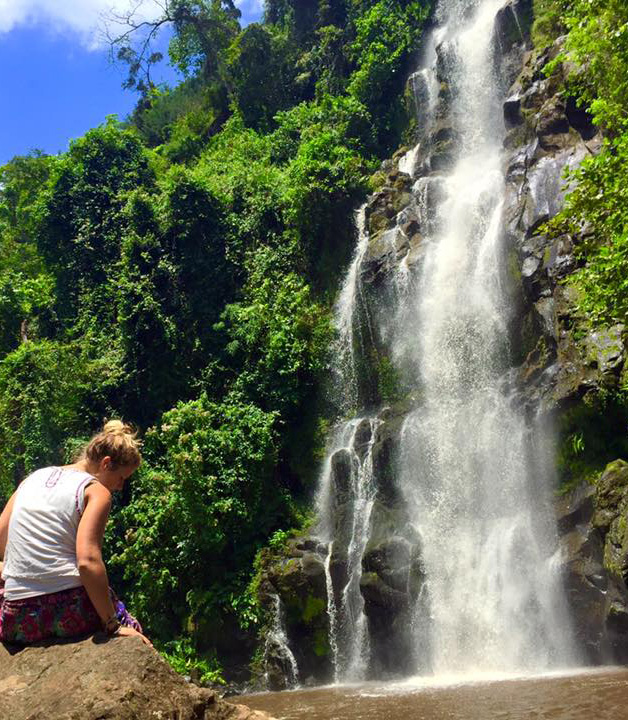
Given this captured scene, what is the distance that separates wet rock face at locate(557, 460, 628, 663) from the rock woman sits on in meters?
8.72

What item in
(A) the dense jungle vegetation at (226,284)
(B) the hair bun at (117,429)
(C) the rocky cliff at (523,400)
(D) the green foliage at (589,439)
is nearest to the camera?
(B) the hair bun at (117,429)

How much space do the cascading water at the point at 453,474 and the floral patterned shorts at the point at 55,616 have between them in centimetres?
968

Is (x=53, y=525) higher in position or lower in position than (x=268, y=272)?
lower

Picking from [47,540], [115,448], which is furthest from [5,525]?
[115,448]

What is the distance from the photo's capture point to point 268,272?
22.1 meters

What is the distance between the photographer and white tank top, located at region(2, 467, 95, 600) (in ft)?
9.53

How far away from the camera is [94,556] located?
9.12ft

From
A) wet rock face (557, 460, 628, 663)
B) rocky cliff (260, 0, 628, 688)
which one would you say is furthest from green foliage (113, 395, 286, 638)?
wet rock face (557, 460, 628, 663)

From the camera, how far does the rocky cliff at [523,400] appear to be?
10906mm

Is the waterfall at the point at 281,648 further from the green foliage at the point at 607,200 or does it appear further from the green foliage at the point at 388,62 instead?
the green foliage at the point at 388,62

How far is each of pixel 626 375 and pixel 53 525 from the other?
1047 centimetres

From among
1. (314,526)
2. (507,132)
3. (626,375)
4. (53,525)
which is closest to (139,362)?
(314,526)

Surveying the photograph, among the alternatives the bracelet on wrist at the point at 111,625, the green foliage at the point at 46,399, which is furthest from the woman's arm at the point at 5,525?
the green foliage at the point at 46,399

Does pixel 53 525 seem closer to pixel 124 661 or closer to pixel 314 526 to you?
pixel 124 661
